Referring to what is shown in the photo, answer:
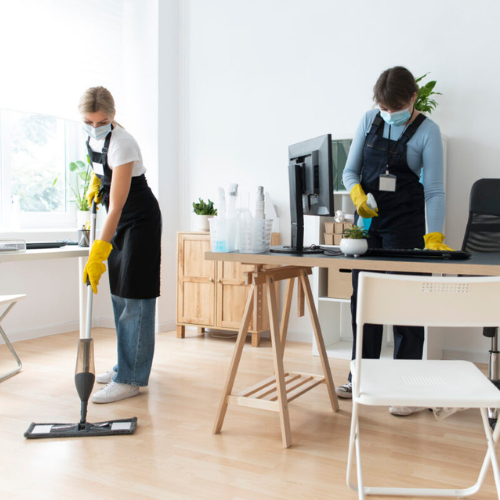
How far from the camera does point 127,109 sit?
4.61 m

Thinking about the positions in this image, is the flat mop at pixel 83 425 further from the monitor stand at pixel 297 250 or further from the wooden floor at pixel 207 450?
the monitor stand at pixel 297 250

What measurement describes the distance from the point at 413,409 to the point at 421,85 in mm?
2111

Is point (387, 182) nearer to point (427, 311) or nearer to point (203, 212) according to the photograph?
point (427, 311)

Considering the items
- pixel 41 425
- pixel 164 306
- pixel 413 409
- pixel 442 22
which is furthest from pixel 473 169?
pixel 41 425

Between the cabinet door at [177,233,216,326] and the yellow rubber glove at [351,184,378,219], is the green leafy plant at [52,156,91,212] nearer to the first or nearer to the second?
the cabinet door at [177,233,216,326]

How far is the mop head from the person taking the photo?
229 centimetres

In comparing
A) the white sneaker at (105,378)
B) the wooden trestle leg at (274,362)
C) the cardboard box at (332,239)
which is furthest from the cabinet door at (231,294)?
the wooden trestle leg at (274,362)

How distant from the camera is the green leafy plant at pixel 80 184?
441 cm

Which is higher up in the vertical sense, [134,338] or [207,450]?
[134,338]

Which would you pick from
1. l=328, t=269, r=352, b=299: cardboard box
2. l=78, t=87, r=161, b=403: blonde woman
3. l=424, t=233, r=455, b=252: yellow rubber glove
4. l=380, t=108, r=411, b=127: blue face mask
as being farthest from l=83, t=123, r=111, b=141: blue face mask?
l=328, t=269, r=352, b=299: cardboard box

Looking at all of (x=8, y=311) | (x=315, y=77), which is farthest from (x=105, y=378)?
(x=315, y=77)

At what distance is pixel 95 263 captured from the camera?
97.4 inches

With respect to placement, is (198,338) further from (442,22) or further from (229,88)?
(442,22)

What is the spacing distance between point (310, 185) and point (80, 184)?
2896mm
